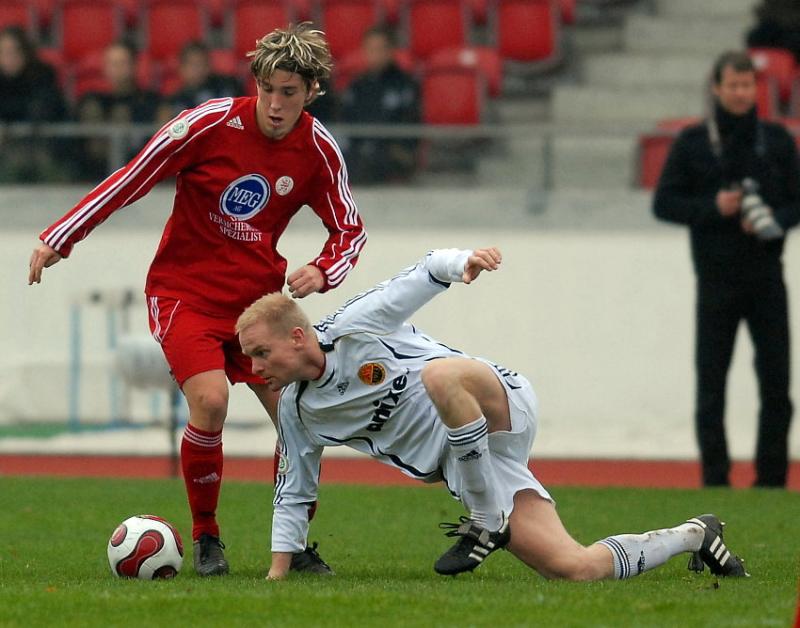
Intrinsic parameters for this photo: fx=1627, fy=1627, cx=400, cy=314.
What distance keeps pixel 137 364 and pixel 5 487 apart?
1.60 m

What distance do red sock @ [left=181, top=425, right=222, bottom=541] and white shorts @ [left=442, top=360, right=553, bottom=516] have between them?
0.98 meters

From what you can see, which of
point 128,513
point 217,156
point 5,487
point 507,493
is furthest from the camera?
point 5,487

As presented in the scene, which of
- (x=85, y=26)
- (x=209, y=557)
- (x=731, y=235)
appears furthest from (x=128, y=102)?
(x=209, y=557)

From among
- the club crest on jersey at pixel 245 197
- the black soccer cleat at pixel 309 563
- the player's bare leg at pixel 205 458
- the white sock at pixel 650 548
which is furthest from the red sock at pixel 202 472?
the white sock at pixel 650 548

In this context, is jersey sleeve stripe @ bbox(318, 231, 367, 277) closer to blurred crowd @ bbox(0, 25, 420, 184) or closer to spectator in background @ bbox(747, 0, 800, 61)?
blurred crowd @ bbox(0, 25, 420, 184)

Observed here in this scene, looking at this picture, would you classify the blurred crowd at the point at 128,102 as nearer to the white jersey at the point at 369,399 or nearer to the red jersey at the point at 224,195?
the red jersey at the point at 224,195

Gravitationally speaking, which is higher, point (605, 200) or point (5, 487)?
point (605, 200)

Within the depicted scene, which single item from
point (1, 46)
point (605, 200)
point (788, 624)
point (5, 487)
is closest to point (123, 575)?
point (788, 624)

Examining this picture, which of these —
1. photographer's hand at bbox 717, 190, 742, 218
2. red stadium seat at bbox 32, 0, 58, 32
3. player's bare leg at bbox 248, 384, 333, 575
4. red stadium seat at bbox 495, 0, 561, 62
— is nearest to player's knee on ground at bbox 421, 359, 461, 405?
player's bare leg at bbox 248, 384, 333, 575

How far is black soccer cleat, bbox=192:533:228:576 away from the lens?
6449 mm

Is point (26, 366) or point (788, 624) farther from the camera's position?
point (26, 366)

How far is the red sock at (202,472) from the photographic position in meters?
6.52

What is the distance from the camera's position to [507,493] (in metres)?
6.12

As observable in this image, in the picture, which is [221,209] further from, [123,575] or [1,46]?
[1,46]
